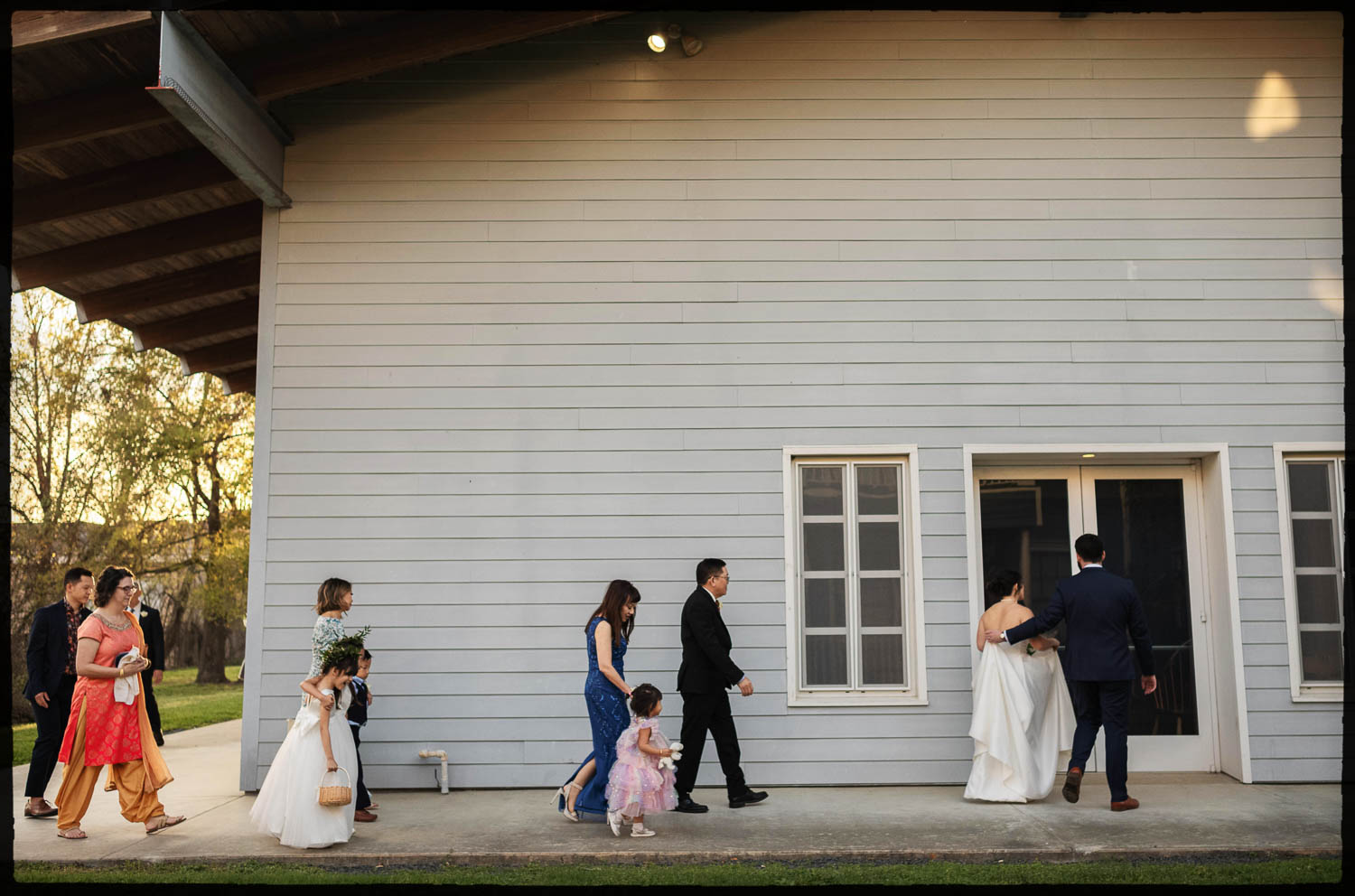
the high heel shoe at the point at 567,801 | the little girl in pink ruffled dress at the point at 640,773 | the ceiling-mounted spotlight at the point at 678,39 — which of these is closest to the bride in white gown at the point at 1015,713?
the little girl in pink ruffled dress at the point at 640,773

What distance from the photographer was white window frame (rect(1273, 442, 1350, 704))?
7.48 m

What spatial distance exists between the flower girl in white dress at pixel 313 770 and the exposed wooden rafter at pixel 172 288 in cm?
544

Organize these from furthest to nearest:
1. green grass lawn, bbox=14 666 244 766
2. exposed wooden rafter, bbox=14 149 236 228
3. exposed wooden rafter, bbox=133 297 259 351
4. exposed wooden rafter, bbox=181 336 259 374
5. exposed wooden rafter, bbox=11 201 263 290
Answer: exposed wooden rafter, bbox=181 336 259 374 < green grass lawn, bbox=14 666 244 766 < exposed wooden rafter, bbox=133 297 259 351 < exposed wooden rafter, bbox=11 201 263 290 < exposed wooden rafter, bbox=14 149 236 228

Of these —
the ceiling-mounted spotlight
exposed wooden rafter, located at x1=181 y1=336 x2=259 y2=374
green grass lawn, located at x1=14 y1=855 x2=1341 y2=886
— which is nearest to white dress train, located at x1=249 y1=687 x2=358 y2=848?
green grass lawn, located at x1=14 y1=855 x2=1341 y2=886

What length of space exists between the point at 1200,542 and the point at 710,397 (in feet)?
11.7

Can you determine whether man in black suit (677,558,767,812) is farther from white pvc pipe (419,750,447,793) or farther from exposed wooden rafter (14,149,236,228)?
exposed wooden rafter (14,149,236,228)

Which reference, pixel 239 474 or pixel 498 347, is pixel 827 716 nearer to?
pixel 498 347

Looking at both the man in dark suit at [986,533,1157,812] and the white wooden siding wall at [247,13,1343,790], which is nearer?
the man in dark suit at [986,533,1157,812]

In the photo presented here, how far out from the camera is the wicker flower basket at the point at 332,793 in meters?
5.77

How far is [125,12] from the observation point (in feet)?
20.2

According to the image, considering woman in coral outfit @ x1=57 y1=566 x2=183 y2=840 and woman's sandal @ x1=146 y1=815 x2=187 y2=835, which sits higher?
woman in coral outfit @ x1=57 y1=566 x2=183 y2=840

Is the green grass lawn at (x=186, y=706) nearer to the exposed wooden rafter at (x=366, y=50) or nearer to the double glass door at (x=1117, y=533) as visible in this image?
the exposed wooden rafter at (x=366, y=50)

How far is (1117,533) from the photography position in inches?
312

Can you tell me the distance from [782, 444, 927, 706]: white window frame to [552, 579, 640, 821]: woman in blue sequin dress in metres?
1.45
